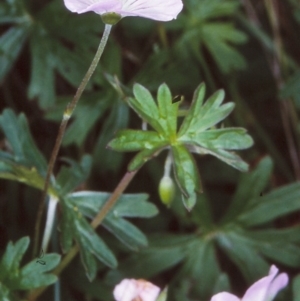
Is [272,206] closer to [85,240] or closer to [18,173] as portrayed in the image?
[85,240]

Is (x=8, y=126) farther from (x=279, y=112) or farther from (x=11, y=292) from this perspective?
(x=279, y=112)

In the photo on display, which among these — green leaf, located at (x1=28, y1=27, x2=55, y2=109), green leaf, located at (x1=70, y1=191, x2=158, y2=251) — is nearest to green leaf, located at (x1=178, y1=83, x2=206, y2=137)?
green leaf, located at (x1=70, y1=191, x2=158, y2=251)

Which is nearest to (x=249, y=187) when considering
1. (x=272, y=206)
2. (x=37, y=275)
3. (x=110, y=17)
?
(x=272, y=206)

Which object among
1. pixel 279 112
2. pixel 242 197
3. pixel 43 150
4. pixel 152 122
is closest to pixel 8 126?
pixel 152 122

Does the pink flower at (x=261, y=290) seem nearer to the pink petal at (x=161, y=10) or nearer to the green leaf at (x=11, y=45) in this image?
the pink petal at (x=161, y=10)

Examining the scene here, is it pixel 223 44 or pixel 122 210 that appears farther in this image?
pixel 223 44

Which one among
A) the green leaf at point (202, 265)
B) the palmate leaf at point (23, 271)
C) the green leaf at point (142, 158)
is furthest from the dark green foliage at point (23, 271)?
Answer: the green leaf at point (202, 265)
